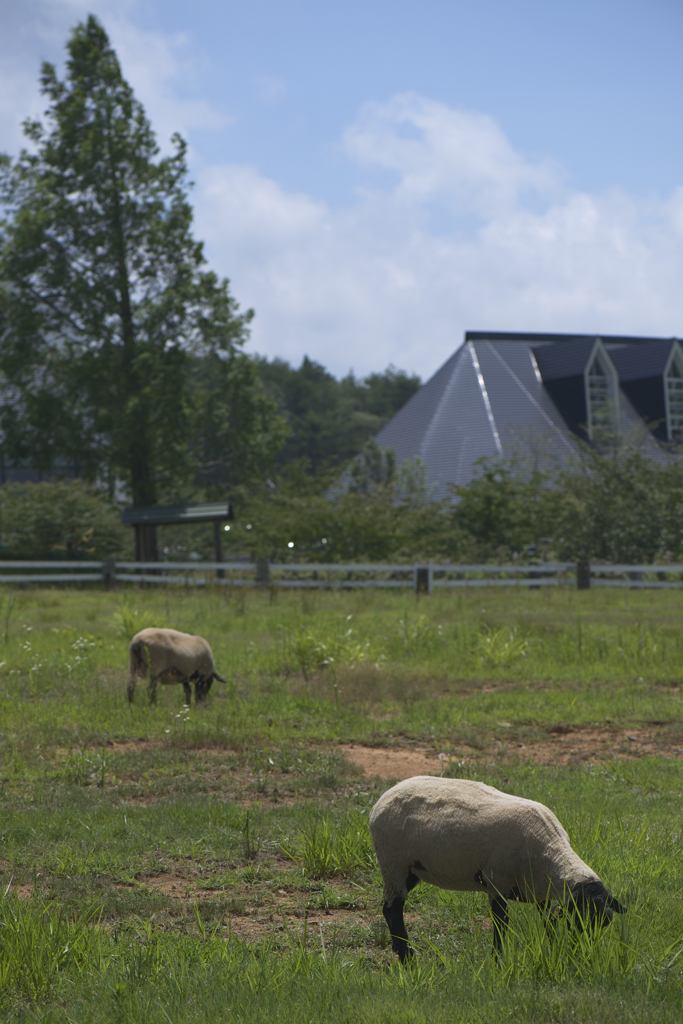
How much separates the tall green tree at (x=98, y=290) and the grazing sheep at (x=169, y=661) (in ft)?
71.3

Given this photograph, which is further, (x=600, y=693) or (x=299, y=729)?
(x=600, y=693)

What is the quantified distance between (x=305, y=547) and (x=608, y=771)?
62.5 ft

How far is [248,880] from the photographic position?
517 cm

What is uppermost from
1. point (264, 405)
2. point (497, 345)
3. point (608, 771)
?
point (497, 345)

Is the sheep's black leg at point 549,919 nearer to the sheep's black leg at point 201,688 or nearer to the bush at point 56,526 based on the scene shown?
the sheep's black leg at point 201,688

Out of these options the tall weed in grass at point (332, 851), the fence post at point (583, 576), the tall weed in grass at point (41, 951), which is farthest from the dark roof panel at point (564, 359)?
the tall weed in grass at point (41, 951)

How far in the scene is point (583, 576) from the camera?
21969 millimetres

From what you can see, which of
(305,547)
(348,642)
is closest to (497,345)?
(305,547)

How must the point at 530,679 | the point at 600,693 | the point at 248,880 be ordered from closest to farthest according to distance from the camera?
the point at 248,880 → the point at 600,693 → the point at 530,679

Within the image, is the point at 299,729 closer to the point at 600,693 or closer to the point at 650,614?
the point at 600,693

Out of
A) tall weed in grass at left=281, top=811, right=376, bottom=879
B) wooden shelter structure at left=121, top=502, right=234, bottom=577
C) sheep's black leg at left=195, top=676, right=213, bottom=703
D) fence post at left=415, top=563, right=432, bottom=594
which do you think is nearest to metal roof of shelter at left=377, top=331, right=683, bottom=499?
wooden shelter structure at left=121, top=502, right=234, bottom=577

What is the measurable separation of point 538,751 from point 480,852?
4443 mm

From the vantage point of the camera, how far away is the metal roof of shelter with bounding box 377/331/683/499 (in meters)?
33.5

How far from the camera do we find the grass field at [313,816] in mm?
3529
